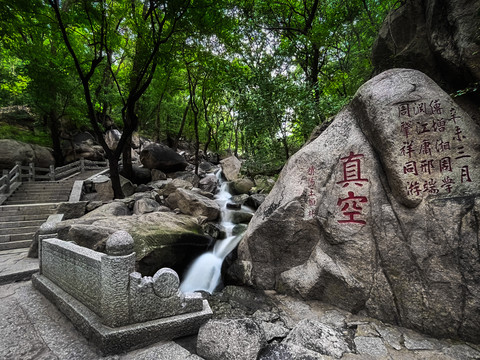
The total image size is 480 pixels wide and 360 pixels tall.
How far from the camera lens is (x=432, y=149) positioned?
396 centimetres

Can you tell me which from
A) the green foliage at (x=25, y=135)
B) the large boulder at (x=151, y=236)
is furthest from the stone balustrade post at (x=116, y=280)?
the green foliage at (x=25, y=135)

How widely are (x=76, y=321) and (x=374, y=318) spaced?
5.01 m

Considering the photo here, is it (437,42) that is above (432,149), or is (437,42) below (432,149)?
above

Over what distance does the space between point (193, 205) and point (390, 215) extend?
310 inches

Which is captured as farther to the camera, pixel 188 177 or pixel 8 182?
pixel 188 177

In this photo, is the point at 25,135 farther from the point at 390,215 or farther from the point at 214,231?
the point at 390,215

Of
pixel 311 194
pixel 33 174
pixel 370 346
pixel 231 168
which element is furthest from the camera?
pixel 231 168

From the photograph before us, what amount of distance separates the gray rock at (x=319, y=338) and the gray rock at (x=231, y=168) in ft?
52.8

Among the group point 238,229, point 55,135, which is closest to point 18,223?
point 238,229

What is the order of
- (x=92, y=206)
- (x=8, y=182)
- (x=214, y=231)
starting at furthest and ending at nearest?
(x=8, y=182)
(x=92, y=206)
(x=214, y=231)

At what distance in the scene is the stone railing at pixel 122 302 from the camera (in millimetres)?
3049

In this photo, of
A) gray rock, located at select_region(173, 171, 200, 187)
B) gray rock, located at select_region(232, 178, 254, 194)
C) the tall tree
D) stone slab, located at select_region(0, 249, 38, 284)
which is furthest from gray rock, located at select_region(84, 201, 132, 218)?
gray rock, located at select_region(232, 178, 254, 194)

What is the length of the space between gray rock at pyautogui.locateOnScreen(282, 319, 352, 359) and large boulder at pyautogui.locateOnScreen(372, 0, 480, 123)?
4.78m

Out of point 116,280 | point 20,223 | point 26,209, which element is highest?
point 26,209
